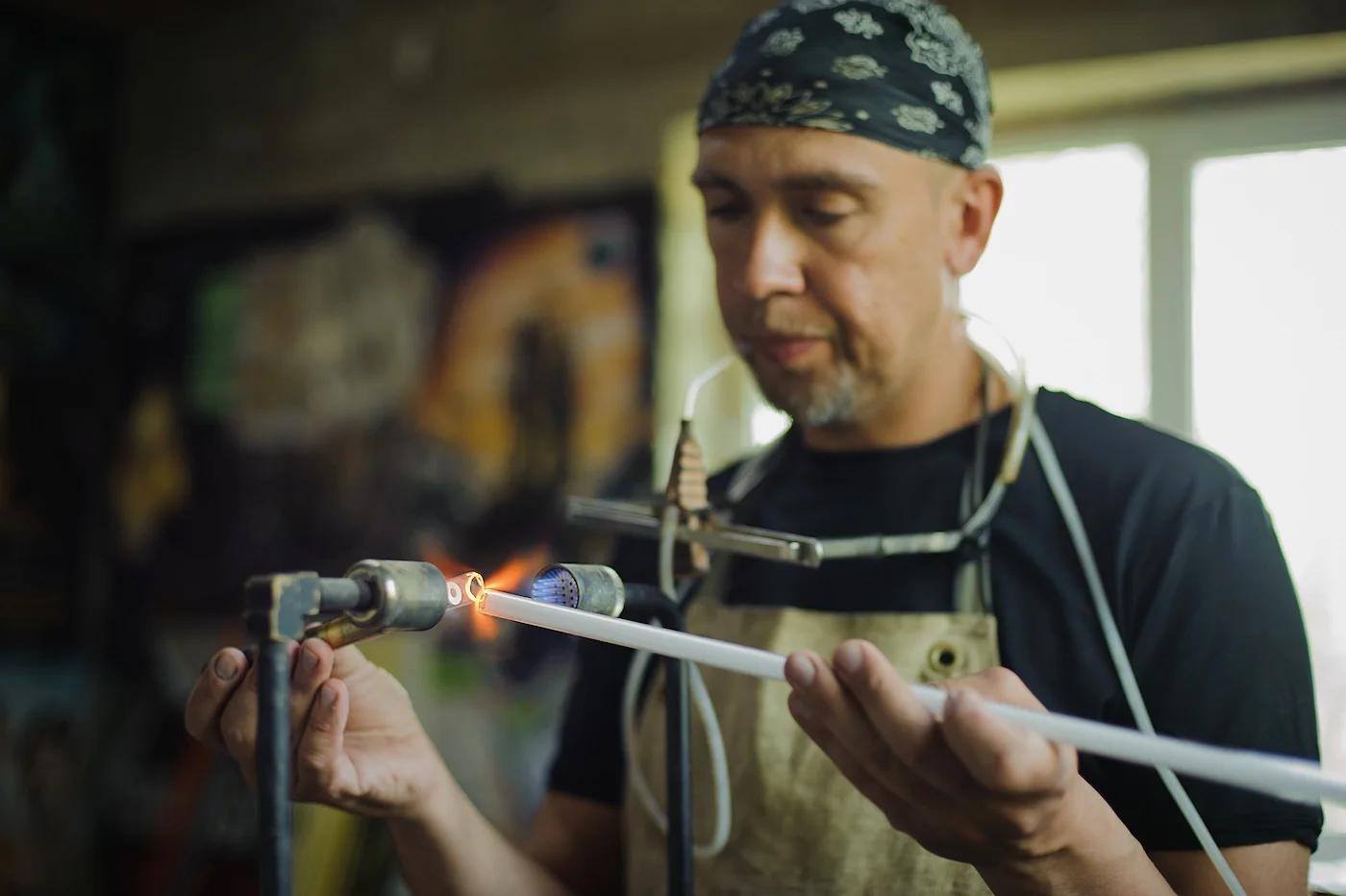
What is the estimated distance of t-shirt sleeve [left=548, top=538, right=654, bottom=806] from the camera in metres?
1.33

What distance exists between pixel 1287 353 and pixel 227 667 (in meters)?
2.07

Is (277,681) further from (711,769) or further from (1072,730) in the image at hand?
(711,769)

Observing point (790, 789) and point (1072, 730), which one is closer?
point (1072, 730)

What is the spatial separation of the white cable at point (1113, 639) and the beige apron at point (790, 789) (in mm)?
104

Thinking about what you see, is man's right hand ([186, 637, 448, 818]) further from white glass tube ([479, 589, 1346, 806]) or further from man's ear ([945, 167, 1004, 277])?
man's ear ([945, 167, 1004, 277])

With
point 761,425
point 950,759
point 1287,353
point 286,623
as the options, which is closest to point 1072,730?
point 950,759

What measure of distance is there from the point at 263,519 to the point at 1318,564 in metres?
2.58

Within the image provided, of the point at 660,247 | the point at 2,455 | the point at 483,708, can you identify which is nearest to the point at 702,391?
the point at 660,247

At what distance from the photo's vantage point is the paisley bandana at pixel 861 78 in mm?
1111

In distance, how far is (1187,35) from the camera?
2184 millimetres

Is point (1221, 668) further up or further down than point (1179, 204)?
further down

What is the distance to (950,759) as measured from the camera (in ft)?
2.42

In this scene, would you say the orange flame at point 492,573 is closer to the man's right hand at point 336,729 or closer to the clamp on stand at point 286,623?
the man's right hand at point 336,729

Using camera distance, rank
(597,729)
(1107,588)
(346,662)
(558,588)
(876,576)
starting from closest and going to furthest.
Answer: (558,588) < (346,662) < (1107,588) < (876,576) < (597,729)
